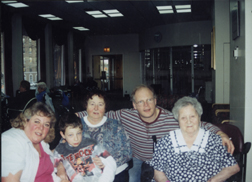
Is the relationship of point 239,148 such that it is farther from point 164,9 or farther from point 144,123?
point 164,9

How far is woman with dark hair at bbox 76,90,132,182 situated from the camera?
1993 mm

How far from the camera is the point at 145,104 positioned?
7.01ft

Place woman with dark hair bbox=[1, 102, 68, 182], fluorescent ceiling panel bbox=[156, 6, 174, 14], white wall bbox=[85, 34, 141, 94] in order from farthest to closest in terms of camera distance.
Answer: white wall bbox=[85, 34, 141, 94], fluorescent ceiling panel bbox=[156, 6, 174, 14], woman with dark hair bbox=[1, 102, 68, 182]

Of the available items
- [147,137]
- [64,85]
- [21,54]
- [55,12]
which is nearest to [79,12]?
[55,12]

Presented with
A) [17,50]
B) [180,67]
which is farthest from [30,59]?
Answer: [180,67]

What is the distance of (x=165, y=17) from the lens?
351 inches

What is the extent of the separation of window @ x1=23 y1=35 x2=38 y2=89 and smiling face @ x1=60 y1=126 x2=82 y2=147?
6.97 m

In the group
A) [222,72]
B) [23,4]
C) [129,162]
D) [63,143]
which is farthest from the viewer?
[23,4]

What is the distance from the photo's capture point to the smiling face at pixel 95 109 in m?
2.02

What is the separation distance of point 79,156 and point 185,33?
9094 millimetres

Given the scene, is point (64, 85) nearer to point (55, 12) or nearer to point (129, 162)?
point (55, 12)

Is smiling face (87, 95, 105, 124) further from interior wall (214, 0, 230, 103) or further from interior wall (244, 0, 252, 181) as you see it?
interior wall (214, 0, 230, 103)

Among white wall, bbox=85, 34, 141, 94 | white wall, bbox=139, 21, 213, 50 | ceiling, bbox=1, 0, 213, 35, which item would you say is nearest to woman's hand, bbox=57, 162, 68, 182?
ceiling, bbox=1, 0, 213, 35

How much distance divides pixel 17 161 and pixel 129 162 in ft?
3.05
